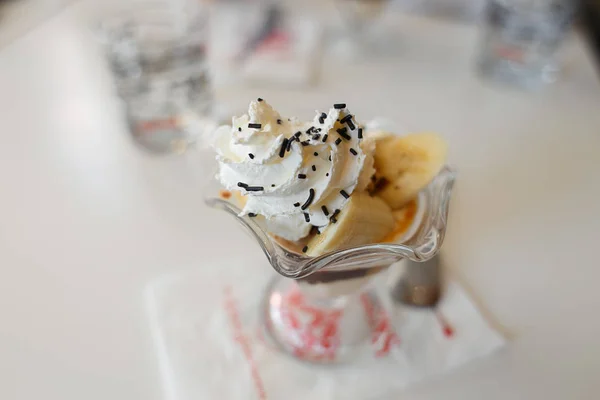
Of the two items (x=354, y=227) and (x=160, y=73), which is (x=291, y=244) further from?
(x=160, y=73)

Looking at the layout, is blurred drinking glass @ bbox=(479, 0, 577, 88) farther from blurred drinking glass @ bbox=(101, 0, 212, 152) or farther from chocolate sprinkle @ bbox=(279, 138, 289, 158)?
chocolate sprinkle @ bbox=(279, 138, 289, 158)

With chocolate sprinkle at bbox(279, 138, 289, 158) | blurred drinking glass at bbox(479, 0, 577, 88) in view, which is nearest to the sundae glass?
chocolate sprinkle at bbox(279, 138, 289, 158)

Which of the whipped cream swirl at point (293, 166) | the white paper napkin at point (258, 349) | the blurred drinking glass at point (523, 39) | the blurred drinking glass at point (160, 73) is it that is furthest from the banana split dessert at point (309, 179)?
the blurred drinking glass at point (523, 39)

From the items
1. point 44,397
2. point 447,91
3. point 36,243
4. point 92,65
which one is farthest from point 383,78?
point 44,397

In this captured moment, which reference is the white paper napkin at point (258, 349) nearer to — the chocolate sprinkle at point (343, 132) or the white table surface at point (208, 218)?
the white table surface at point (208, 218)

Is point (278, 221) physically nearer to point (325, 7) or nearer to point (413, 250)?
point (413, 250)

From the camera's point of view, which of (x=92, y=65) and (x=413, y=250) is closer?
(x=413, y=250)
